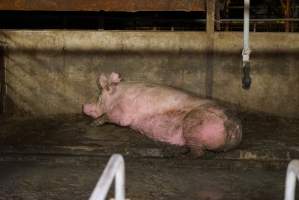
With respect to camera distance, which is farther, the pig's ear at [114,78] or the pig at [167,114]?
the pig's ear at [114,78]

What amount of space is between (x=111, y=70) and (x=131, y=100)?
3.97 feet

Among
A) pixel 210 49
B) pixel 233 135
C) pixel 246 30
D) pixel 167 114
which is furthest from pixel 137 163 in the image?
pixel 210 49

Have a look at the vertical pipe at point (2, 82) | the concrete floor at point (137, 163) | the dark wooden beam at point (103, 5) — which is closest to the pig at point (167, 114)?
the concrete floor at point (137, 163)

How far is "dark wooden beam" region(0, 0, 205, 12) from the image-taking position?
778 centimetres

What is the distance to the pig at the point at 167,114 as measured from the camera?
250 inches

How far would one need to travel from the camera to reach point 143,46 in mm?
8539

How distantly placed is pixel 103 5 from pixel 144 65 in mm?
1216

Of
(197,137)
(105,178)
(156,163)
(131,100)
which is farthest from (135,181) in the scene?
(105,178)

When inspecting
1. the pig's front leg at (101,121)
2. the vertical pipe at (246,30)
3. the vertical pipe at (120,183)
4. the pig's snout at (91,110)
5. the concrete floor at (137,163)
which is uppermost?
the vertical pipe at (246,30)

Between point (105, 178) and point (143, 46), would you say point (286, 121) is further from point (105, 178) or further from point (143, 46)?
point (105, 178)

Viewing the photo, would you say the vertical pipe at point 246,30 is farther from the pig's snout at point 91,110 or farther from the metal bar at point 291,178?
the metal bar at point 291,178

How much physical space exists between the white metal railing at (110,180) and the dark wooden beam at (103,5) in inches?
201

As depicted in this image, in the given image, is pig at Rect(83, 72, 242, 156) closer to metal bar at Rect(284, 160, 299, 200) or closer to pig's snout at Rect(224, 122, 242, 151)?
pig's snout at Rect(224, 122, 242, 151)

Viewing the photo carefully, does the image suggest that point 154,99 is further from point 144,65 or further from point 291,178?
point 291,178
